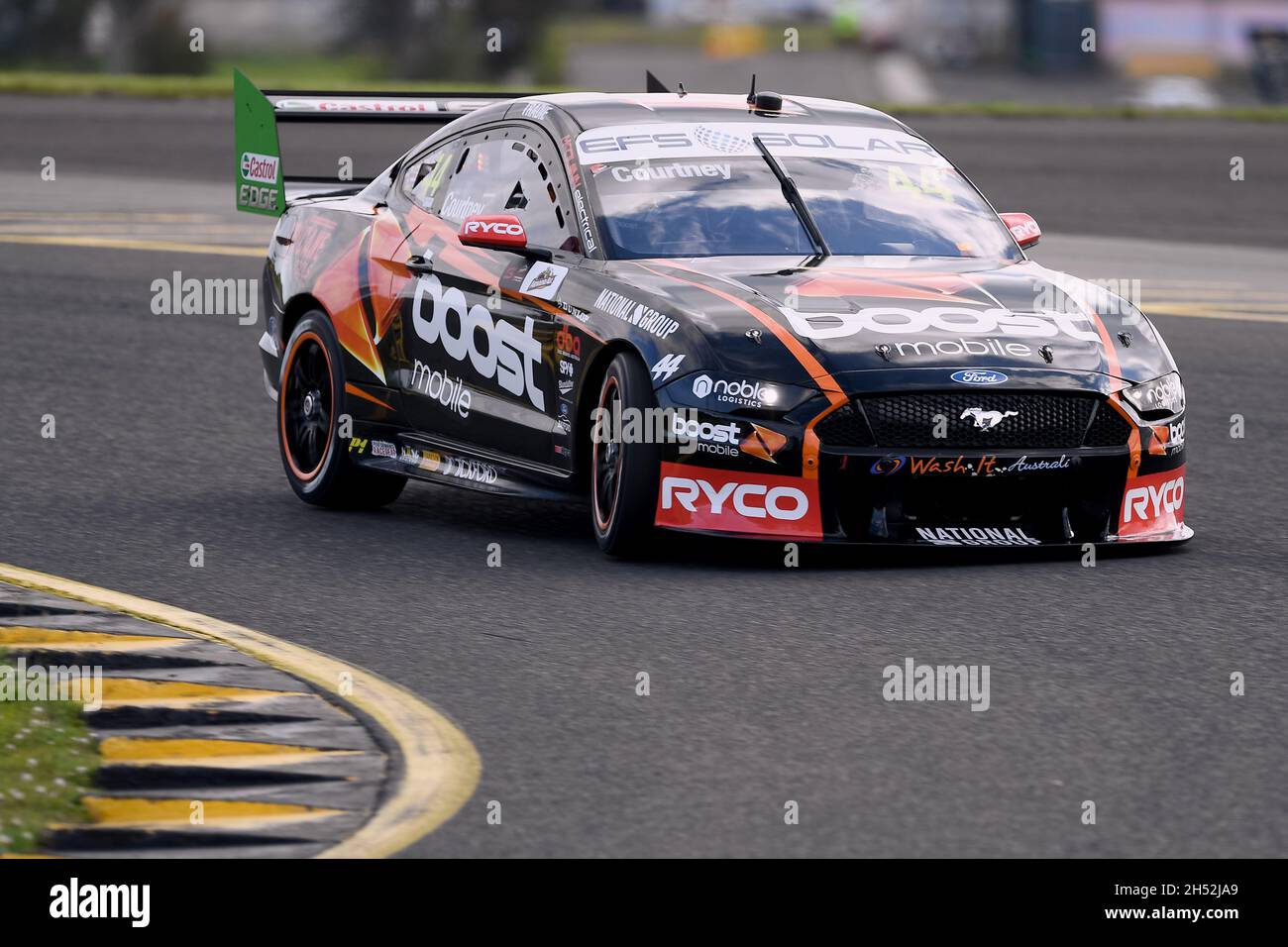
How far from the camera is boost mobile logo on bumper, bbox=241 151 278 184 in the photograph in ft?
35.8

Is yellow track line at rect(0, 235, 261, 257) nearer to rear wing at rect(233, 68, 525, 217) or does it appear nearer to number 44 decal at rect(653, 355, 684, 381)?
rear wing at rect(233, 68, 525, 217)

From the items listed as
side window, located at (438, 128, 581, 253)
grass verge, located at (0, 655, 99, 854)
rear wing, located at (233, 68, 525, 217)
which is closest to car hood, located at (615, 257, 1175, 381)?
side window, located at (438, 128, 581, 253)

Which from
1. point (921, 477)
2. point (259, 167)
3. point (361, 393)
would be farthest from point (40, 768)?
point (259, 167)

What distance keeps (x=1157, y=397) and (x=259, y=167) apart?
447 cm

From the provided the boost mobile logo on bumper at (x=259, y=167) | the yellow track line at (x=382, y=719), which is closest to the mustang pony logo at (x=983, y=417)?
the yellow track line at (x=382, y=719)

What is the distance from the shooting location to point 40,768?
5.80 meters

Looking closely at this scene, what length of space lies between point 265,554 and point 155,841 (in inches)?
137

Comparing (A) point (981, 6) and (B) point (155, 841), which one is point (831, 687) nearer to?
(B) point (155, 841)

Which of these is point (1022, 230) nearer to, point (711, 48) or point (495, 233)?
point (495, 233)

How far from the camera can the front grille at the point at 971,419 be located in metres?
8.07
